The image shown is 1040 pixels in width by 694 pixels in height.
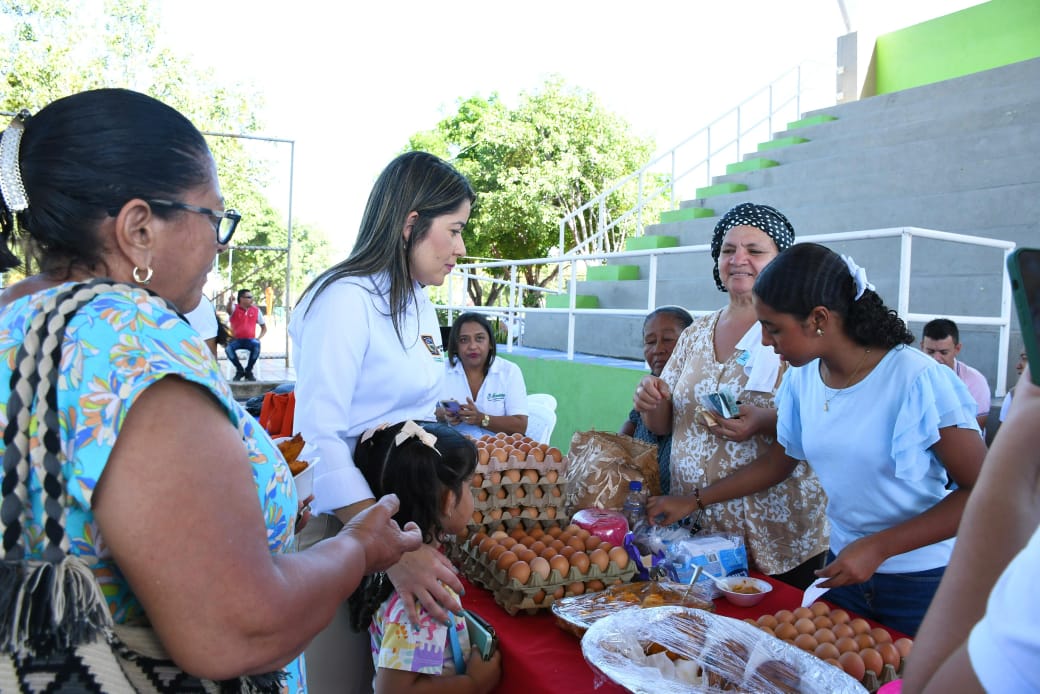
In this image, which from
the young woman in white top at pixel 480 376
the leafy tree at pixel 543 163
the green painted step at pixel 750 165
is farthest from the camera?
the leafy tree at pixel 543 163

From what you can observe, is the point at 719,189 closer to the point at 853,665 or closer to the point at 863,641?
the point at 863,641

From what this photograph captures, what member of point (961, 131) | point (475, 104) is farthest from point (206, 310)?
point (475, 104)

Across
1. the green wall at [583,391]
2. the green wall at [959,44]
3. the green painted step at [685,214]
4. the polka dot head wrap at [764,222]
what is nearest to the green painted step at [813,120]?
the green wall at [959,44]

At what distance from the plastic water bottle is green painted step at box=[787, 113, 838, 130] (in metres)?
10.8

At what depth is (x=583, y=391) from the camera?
7.51 metres

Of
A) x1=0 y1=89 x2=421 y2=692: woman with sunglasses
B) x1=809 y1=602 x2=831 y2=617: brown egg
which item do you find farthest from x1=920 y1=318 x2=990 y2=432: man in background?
x1=0 y1=89 x2=421 y2=692: woman with sunglasses

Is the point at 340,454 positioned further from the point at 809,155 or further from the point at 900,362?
the point at 809,155

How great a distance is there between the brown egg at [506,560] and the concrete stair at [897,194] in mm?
5081

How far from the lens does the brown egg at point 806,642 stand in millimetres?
1740

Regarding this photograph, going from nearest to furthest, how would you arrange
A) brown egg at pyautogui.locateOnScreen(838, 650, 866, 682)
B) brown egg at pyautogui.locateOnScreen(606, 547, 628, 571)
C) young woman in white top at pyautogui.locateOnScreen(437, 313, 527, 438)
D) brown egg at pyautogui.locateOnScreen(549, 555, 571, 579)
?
brown egg at pyautogui.locateOnScreen(838, 650, 866, 682) → brown egg at pyautogui.locateOnScreen(549, 555, 571, 579) → brown egg at pyautogui.locateOnScreen(606, 547, 628, 571) → young woman in white top at pyautogui.locateOnScreen(437, 313, 527, 438)

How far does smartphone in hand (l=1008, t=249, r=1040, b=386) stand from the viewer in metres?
0.74

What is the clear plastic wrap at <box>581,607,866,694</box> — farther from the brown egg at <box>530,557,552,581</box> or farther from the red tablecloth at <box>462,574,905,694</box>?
the brown egg at <box>530,557,552,581</box>

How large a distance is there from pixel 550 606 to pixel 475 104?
78.6 ft

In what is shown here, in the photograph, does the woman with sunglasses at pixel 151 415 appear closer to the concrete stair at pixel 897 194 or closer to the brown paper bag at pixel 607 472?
the brown paper bag at pixel 607 472
